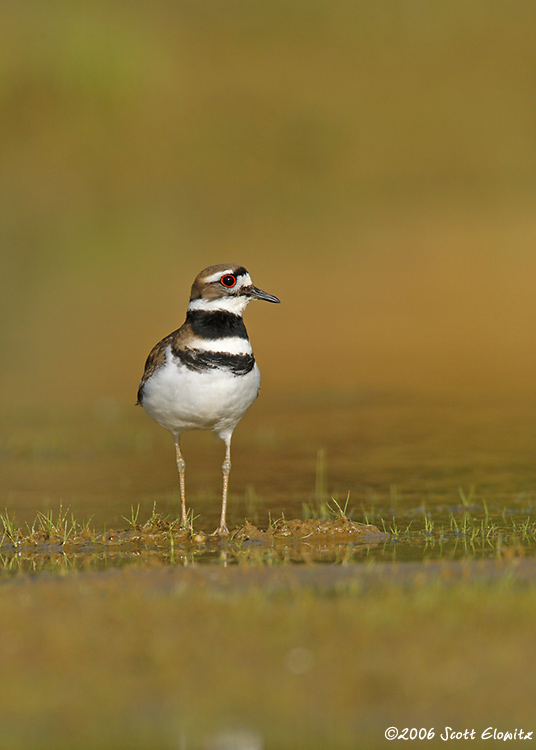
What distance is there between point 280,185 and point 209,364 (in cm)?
3036

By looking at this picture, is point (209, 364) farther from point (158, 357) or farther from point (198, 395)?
point (158, 357)

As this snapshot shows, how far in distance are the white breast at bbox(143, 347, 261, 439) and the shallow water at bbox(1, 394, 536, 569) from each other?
A: 95 cm

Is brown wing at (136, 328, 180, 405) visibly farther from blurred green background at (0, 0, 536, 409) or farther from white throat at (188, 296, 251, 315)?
blurred green background at (0, 0, 536, 409)

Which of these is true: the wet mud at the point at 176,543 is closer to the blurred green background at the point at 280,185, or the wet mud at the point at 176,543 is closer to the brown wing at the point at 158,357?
the brown wing at the point at 158,357

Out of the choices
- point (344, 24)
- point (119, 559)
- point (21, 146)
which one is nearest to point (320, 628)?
point (119, 559)

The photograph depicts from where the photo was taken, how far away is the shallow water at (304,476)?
9070 millimetres

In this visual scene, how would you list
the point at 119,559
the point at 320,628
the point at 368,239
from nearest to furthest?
the point at 320,628, the point at 119,559, the point at 368,239

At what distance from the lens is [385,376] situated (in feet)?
64.2

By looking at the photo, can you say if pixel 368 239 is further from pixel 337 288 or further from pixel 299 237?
pixel 337 288

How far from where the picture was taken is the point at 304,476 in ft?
40.8

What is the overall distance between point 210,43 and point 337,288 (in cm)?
1995

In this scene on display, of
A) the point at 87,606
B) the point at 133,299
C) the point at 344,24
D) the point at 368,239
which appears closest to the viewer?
the point at 87,606

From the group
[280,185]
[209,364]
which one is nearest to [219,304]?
[209,364]

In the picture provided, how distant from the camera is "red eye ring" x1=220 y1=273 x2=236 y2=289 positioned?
9.56 m
